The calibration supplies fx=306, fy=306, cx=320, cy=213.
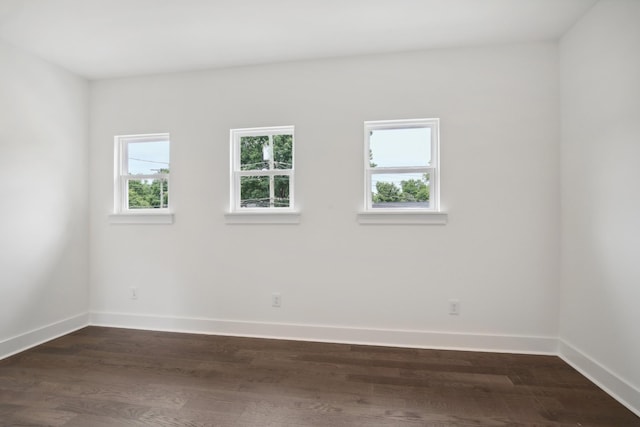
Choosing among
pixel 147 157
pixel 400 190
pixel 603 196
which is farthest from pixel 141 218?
pixel 603 196

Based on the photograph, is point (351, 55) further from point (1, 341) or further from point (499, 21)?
point (1, 341)

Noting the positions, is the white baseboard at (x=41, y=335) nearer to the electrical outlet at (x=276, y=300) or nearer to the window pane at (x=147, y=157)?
the window pane at (x=147, y=157)

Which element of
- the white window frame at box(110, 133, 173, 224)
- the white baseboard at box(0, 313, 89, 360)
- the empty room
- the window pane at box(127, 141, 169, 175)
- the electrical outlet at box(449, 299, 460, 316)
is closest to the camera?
the empty room

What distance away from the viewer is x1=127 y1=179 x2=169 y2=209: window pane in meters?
3.36

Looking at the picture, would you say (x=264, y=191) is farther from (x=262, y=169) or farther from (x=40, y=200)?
(x=40, y=200)

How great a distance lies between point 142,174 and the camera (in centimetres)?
338

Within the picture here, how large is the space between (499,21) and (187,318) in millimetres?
3863

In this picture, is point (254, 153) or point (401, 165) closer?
point (401, 165)

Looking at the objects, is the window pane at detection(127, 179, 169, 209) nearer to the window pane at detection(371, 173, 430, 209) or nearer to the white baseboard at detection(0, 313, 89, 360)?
the white baseboard at detection(0, 313, 89, 360)

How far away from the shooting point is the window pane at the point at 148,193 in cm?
336

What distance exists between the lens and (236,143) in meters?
3.19

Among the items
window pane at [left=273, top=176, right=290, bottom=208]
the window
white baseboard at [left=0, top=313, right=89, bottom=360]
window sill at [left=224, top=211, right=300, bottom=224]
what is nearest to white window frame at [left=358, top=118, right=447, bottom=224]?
window sill at [left=224, top=211, right=300, bottom=224]

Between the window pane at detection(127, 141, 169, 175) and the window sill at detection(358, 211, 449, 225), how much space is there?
2.21 meters

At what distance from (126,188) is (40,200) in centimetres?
73
